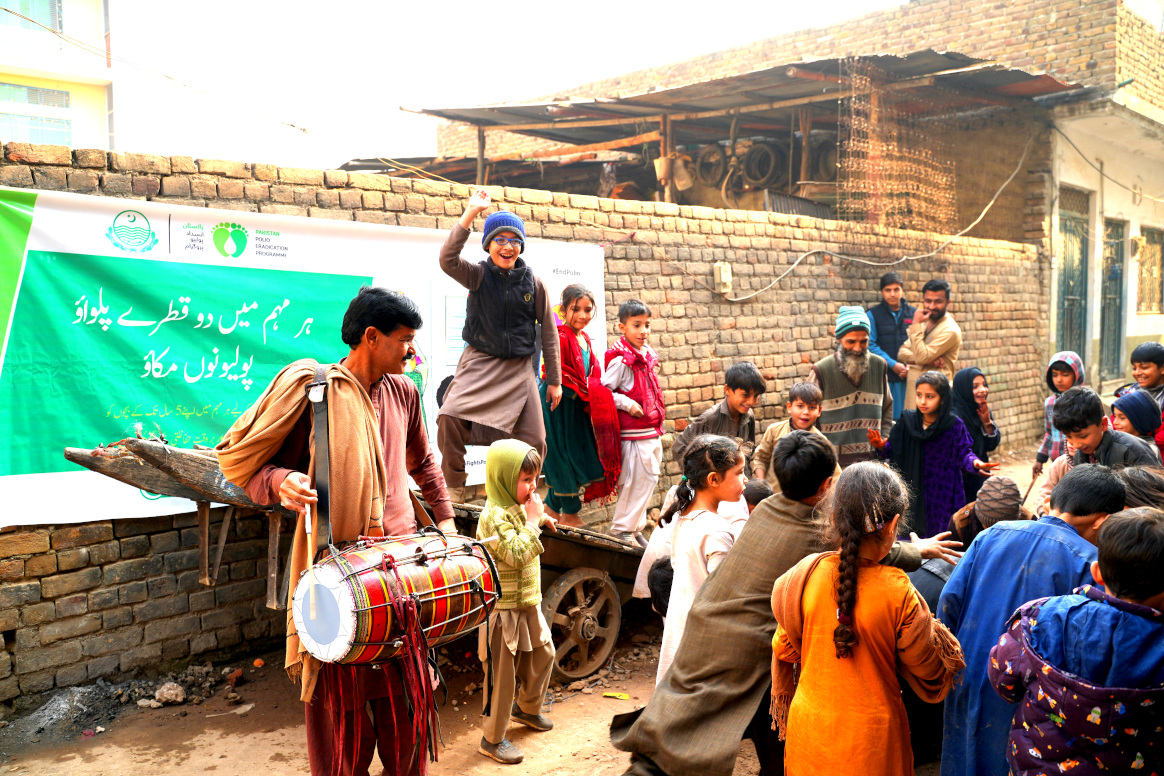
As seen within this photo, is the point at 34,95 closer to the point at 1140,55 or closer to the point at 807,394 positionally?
the point at 807,394

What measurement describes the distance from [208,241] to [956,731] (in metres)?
4.17

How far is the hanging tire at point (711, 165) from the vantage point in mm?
A: 11203

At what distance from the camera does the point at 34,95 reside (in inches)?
562

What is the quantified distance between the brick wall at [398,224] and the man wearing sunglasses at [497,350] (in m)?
1.16

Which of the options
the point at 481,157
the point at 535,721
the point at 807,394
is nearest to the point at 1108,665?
the point at 535,721

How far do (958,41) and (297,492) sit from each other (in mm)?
13490

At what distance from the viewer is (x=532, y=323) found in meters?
4.70

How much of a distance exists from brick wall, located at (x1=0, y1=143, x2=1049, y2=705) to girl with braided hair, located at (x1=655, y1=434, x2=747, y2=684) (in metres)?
2.63

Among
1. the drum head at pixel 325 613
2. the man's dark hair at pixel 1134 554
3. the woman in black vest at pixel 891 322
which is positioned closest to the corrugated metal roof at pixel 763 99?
the woman in black vest at pixel 891 322

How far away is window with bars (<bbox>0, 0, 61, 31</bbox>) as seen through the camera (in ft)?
→ 46.3

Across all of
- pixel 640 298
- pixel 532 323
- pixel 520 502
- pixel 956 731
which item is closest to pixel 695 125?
pixel 640 298

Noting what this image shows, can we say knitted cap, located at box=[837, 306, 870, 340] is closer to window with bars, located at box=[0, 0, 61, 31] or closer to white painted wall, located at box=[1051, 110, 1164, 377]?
white painted wall, located at box=[1051, 110, 1164, 377]

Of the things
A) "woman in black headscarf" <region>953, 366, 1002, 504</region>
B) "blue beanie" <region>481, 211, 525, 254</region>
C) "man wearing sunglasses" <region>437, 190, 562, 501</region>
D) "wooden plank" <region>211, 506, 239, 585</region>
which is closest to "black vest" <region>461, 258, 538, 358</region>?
"man wearing sunglasses" <region>437, 190, 562, 501</region>

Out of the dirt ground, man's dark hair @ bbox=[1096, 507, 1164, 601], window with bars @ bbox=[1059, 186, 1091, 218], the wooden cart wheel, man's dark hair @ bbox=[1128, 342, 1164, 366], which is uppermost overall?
window with bars @ bbox=[1059, 186, 1091, 218]
